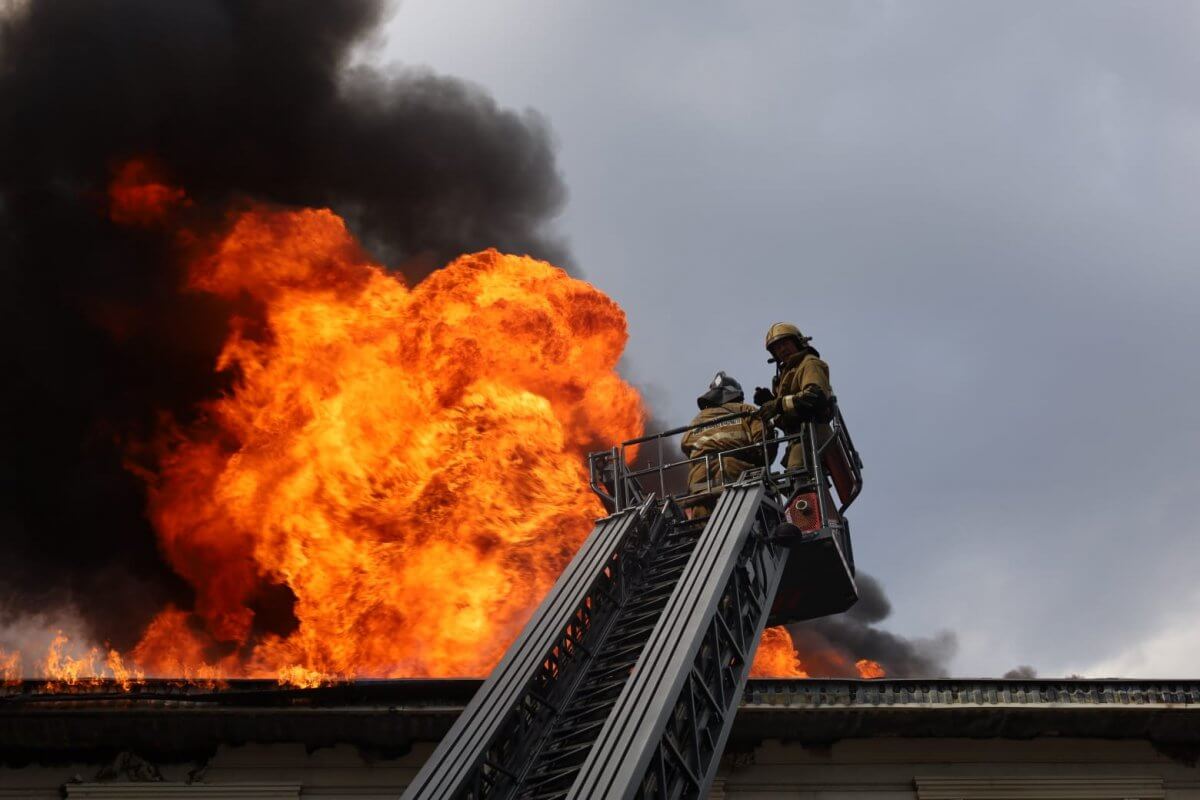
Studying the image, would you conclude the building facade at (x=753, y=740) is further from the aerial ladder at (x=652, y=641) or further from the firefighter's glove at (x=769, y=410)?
the firefighter's glove at (x=769, y=410)

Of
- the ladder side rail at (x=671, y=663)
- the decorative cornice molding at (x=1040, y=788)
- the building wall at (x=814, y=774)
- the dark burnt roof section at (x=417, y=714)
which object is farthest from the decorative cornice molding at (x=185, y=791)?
the decorative cornice molding at (x=1040, y=788)

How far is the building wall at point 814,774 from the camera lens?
1435 centimetres

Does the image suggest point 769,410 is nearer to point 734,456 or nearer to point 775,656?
point 734,456

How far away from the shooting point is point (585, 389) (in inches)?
897

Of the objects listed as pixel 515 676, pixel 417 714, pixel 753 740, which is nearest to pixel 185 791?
pixel 417 714

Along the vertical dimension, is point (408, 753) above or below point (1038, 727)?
below

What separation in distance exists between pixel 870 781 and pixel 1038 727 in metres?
2.20

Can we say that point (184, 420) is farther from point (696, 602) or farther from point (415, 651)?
point (696, 602)

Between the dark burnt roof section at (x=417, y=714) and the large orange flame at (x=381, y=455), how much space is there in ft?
7.29

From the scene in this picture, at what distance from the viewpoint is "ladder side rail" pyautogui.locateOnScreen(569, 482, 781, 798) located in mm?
7719

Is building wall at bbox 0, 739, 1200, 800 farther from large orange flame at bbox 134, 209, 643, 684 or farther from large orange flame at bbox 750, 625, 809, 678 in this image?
large orange flame at bbox 750, 625, 809, 678

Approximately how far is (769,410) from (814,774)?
4.83 m

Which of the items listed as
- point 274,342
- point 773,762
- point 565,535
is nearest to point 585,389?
point 565,535

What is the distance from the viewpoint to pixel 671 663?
870 cm
